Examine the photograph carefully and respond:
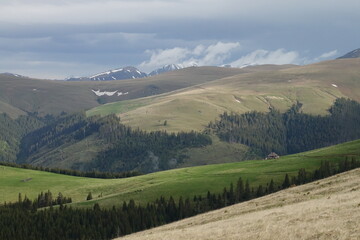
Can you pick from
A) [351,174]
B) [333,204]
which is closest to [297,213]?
[333,204]

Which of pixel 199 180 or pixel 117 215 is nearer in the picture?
pixel 117 215

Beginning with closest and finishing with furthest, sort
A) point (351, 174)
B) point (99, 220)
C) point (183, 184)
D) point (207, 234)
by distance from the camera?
point (207, 234) → point (351, 174) → point (99, 220) → point (183, 184)

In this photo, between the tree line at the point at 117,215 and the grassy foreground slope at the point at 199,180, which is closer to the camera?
the tree line at the point at 117,215

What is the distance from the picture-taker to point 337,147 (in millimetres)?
187625

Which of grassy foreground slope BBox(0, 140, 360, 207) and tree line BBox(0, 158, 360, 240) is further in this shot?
grassy foreground slope BBox(0, 140, 360, 207)

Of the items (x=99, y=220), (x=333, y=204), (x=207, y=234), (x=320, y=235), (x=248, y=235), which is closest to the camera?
(x=320, y=235)

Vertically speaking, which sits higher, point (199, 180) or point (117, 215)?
point (199, 180)

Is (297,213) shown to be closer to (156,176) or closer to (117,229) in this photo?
(117,229)

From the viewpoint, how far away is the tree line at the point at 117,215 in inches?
4751

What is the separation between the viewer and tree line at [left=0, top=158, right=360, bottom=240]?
121m

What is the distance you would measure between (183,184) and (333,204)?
11062cm

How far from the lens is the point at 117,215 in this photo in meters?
128

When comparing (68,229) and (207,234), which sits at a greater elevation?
(207,234)

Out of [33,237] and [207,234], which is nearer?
[207,234]
